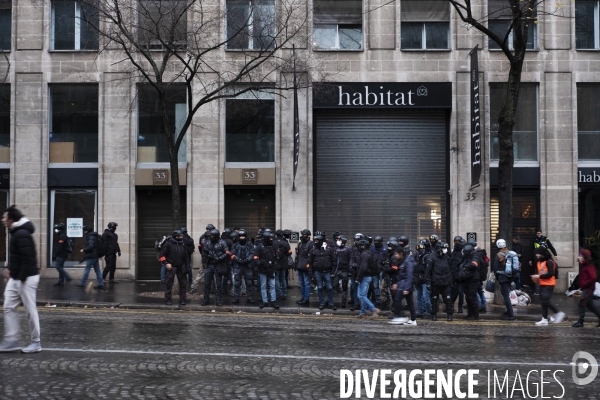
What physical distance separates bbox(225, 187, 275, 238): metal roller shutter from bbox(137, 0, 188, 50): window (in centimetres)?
589

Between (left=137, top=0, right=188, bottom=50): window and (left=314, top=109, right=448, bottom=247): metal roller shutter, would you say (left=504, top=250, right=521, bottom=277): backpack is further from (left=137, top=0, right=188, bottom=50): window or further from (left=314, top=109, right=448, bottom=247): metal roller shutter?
(left=137, top=0, right=188, bottom=50): window

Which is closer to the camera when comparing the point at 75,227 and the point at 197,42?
the point at 197,42

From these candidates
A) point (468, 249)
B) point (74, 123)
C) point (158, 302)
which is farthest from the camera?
point (74, 123)

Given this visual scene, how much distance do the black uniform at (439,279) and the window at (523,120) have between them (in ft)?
29.9

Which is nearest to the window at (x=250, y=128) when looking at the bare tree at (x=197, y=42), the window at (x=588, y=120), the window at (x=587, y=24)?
the bare tree at (x=197, y=42)

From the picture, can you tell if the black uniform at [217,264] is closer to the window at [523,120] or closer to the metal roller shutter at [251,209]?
the metal roller shutter at [251,209]

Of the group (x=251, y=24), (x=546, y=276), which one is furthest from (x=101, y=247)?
(x=546, y=276)

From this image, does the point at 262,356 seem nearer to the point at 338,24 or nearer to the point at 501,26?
the point at 338,24

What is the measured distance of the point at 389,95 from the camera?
24.2 meters

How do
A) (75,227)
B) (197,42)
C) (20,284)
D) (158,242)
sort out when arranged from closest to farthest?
1. (20,284)
2. (197,42)
3. (158,242)
4. (75,227)

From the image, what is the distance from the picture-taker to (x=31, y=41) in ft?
79.4

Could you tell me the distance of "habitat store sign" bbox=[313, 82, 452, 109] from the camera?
24.2m

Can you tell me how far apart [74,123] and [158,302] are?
923 cm

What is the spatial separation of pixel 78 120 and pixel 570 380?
19559 mm
